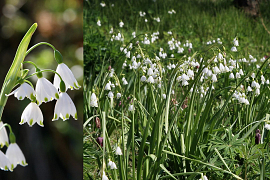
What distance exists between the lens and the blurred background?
1.09m

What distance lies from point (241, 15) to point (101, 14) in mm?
2522

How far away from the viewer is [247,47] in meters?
5.02

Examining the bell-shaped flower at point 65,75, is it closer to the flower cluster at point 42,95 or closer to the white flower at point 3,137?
the flower cluster at point 42,95

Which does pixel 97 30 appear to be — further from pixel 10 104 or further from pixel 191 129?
pixel 10 104

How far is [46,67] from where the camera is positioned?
1.09m

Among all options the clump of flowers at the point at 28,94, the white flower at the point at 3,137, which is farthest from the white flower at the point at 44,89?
the white flower at the point at 3,137

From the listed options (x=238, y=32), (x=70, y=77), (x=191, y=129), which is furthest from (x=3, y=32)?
(x=238, y=32)

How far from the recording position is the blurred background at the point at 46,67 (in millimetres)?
1090

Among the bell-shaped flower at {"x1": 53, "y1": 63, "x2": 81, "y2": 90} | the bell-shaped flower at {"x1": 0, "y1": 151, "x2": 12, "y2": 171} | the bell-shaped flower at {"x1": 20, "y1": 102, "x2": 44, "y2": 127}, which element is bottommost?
the bell-shaped flower at {"x1": 0, "y1": 151, "x2": 12, "y2": 171}

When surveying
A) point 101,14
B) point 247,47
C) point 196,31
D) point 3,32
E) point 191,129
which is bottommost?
point 191,129

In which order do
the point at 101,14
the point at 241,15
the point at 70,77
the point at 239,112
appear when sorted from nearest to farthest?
the point at 70,77 → the point at 239,112 → the point at 101,14 → the point at 241,15

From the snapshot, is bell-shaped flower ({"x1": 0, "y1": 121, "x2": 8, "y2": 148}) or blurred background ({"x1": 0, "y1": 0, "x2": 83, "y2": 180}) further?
blurred background ({"x1": 0, "y1": 0, "x2": 83, "y2": 180})

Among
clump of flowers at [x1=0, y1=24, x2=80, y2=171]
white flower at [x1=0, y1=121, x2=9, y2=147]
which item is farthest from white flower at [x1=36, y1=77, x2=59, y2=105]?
white flower at [x1=0, y1=121, x2=9, y2=147]

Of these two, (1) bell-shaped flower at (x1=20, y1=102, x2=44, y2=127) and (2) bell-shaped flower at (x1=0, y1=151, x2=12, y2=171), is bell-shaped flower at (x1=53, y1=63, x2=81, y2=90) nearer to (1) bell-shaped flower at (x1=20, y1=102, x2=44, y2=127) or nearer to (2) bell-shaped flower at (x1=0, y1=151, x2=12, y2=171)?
(1) bell-shaped flower at (x1=20, y1=102, x2=44, y2=127)
